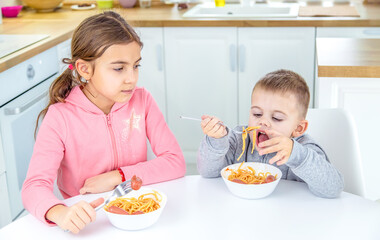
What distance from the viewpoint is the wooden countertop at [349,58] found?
197 centimetres

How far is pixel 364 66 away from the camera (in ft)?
6.44

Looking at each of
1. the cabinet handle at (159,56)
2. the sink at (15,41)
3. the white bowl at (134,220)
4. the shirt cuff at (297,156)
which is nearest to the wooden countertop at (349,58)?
the shirt cuff at (297,156)

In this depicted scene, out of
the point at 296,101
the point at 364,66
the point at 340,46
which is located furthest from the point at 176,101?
the point at 296,101

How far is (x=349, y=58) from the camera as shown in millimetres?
2084

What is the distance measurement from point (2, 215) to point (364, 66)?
61.7 inches

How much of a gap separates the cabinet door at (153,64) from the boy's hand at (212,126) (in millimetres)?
1917

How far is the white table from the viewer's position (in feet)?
3.95

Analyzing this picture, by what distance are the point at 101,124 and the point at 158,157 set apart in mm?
197

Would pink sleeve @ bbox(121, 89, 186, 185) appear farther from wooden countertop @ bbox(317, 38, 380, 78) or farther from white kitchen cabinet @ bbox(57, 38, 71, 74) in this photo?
white kitchen cabinet @ bbox(57, 38, 71, 74)

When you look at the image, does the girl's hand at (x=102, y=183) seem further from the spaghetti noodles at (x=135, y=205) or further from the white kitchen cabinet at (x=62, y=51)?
the white kitchen cabinet at (x=62, y=51)

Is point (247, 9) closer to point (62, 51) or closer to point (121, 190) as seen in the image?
point (62, 51)

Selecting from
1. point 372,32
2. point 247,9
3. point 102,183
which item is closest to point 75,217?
point 102,183

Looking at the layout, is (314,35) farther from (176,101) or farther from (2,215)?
(2,215)

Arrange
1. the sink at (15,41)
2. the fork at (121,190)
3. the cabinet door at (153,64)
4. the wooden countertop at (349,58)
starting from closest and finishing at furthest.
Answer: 1. the fork at (121,190)
2. the wooden countertop at (349,58)
3. the sink at (15,41)
4. the cabinet door at (153,64)
